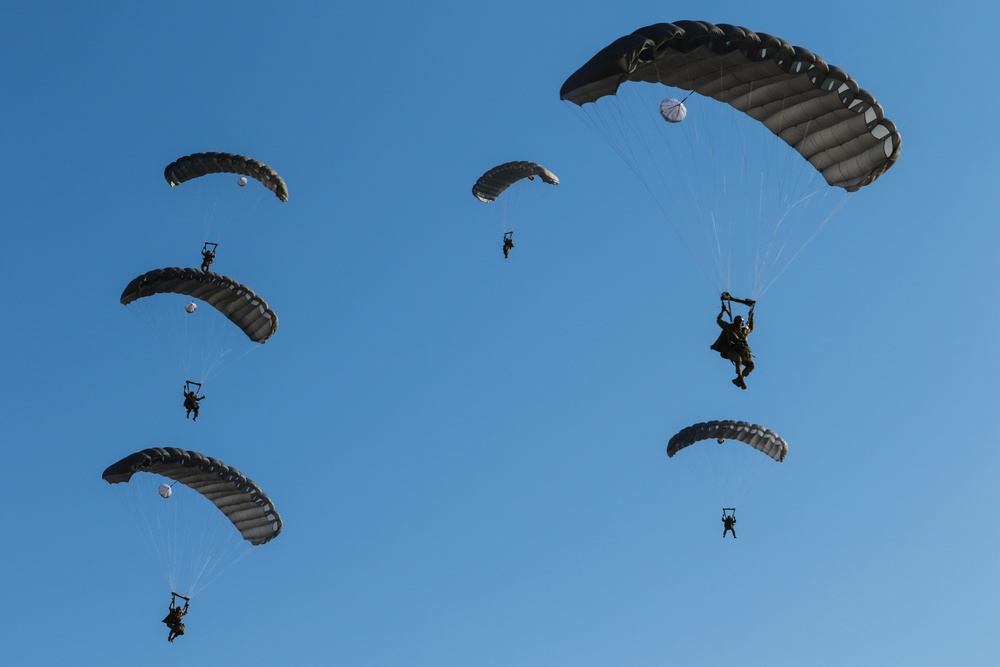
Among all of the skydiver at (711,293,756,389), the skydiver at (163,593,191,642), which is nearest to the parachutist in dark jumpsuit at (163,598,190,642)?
the skydiver at (163,593,191,642)

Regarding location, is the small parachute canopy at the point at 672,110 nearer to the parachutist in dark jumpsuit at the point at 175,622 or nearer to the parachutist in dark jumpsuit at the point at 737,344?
the parachutist in dark jumpsuit at the point at 737,344

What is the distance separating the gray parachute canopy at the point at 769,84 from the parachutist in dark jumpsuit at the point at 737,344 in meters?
2.88

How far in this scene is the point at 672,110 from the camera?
23.4m

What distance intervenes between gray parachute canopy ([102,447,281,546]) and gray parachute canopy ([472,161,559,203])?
13078 mm

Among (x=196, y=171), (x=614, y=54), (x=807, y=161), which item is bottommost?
(x=614, y=54)

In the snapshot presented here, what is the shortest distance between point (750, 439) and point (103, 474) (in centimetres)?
1346

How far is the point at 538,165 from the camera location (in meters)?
40.5

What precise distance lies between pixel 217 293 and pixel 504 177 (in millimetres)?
11322

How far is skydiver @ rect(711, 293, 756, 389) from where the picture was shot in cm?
2489

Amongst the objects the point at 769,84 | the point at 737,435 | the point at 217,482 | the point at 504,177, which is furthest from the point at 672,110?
the point at 504,177

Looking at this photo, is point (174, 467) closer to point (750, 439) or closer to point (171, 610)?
point (171, 610)

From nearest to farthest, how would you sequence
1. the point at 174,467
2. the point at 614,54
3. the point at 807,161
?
the point at 614,54
the point at 807,161
the point at 174,467

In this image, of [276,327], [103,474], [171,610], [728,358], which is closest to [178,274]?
[276,327]

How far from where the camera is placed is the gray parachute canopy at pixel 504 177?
1582 inches
